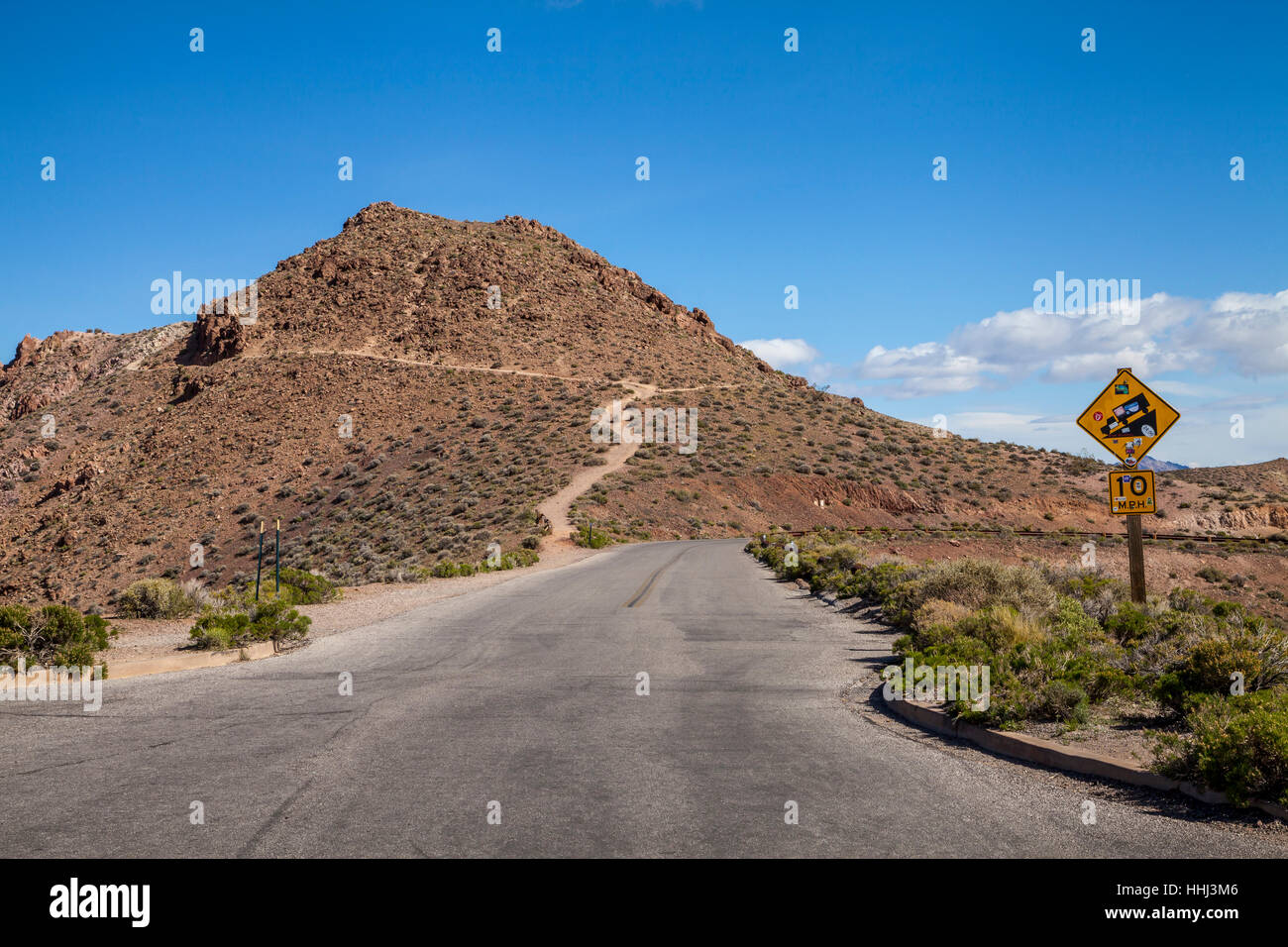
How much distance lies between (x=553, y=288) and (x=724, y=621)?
85.5 m

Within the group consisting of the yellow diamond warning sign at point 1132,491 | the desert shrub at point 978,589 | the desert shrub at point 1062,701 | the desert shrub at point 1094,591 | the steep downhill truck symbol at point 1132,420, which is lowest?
the desert shrub at point 1062,701

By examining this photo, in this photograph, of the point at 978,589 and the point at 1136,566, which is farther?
the point at 978,589

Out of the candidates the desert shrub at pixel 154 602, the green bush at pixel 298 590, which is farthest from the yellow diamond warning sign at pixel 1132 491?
the desert shrub at pixel 154 602

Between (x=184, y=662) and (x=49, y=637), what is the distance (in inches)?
63.9

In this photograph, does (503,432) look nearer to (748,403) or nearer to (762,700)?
(748,403)

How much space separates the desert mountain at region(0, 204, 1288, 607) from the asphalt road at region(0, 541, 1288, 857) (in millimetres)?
16050

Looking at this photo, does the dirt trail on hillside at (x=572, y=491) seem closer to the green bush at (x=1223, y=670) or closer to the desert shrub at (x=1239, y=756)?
the green bush at (x=1223, y=670)

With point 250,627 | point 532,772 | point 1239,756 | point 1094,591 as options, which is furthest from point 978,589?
point 250,627

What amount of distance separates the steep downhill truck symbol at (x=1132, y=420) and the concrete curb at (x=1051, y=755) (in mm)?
6623

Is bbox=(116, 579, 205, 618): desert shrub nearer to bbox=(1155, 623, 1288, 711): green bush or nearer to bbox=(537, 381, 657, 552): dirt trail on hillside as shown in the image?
bbox=(1155, 623, 1288, 711): green bush

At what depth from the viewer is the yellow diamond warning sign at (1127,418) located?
1232cm

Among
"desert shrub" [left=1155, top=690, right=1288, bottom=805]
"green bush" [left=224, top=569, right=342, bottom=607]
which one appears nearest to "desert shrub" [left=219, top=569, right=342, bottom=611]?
"green bush" [left=224, top=569, right=342, bottom=607]

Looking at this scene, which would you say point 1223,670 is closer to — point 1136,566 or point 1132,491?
point 1132,491

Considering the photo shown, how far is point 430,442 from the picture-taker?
65938 millimetres
